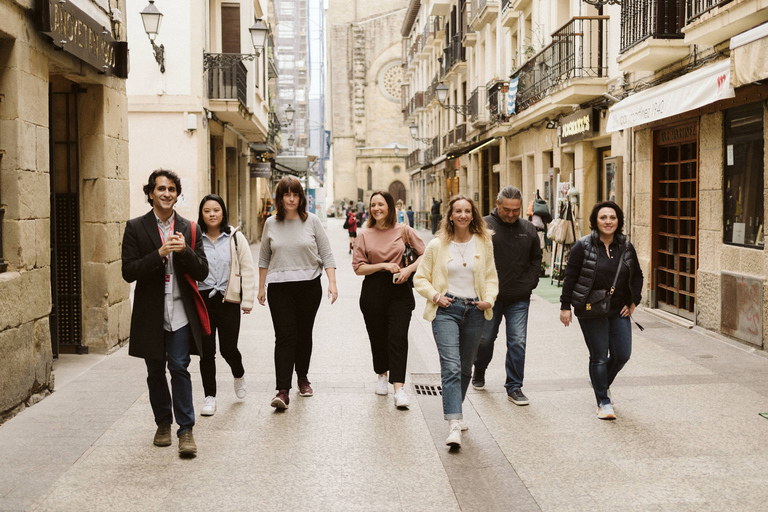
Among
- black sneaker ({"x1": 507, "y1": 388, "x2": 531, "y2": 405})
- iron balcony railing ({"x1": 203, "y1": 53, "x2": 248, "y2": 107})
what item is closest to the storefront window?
black sneaker ({"x1": 507, "y1": 388, "x2": 531, "y2": 405})

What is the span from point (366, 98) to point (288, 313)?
68225mm

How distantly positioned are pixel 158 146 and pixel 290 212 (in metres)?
12.5

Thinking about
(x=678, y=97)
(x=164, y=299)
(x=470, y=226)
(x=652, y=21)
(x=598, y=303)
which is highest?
(x=652, y=21)

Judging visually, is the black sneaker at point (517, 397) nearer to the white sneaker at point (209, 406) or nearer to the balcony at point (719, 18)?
the white sneaker at point (209, 406)

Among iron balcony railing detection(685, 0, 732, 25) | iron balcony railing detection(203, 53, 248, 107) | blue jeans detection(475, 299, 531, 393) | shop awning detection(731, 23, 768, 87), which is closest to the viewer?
blue jeans detection(475, 299, 531, 393)

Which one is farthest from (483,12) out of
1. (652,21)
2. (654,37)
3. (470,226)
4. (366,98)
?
(366,98)

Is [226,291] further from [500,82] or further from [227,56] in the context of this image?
[500,82]

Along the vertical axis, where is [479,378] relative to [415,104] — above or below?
below

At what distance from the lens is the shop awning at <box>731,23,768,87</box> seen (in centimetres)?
723

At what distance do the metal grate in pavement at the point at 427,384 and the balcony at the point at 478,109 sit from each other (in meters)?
17.9

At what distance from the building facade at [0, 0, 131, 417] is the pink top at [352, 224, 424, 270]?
98.8 inches

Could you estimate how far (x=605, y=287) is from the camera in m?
5.90

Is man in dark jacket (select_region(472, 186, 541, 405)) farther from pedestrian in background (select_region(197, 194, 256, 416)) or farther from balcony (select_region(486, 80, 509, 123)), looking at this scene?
balcony (select_region(486, 80, 509, 123))

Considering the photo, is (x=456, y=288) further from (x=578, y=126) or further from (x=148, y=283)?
(x=578, y=126)
